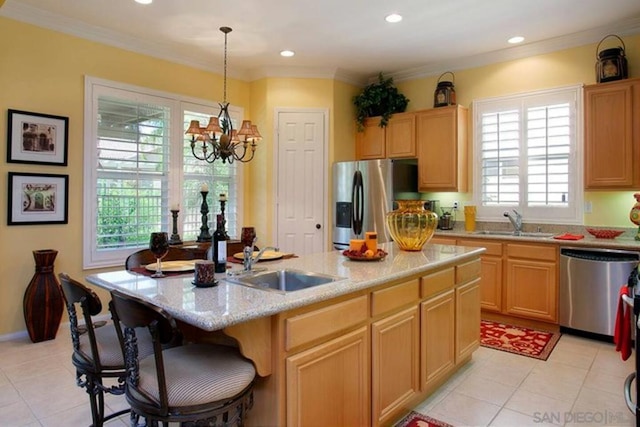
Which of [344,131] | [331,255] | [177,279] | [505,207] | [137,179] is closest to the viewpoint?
[177,279]

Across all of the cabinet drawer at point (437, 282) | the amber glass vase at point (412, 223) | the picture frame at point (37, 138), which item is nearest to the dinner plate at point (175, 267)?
the cabinet drawer at point (437, 282)

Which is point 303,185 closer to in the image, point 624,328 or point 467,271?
point 467,271

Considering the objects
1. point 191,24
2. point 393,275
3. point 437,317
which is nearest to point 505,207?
point 437,317

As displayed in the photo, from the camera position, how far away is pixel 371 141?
5.52m

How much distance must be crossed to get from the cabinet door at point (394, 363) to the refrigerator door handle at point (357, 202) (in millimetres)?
2653

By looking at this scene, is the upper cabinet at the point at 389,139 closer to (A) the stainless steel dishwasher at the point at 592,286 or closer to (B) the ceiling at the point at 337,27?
(B) the ceiling at the point at 337,27

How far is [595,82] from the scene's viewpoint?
4.12m

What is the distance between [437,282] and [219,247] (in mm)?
1354

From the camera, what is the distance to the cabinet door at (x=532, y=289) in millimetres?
3928

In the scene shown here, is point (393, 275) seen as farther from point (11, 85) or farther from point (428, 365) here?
point (11, 85)

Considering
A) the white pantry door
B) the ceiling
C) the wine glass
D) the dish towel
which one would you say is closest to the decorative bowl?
the ceiling

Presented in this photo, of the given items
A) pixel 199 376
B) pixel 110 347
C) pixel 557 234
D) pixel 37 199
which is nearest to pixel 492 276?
pixel 557 234

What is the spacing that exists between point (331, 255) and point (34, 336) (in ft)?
9.04

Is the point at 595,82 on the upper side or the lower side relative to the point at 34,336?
upper
